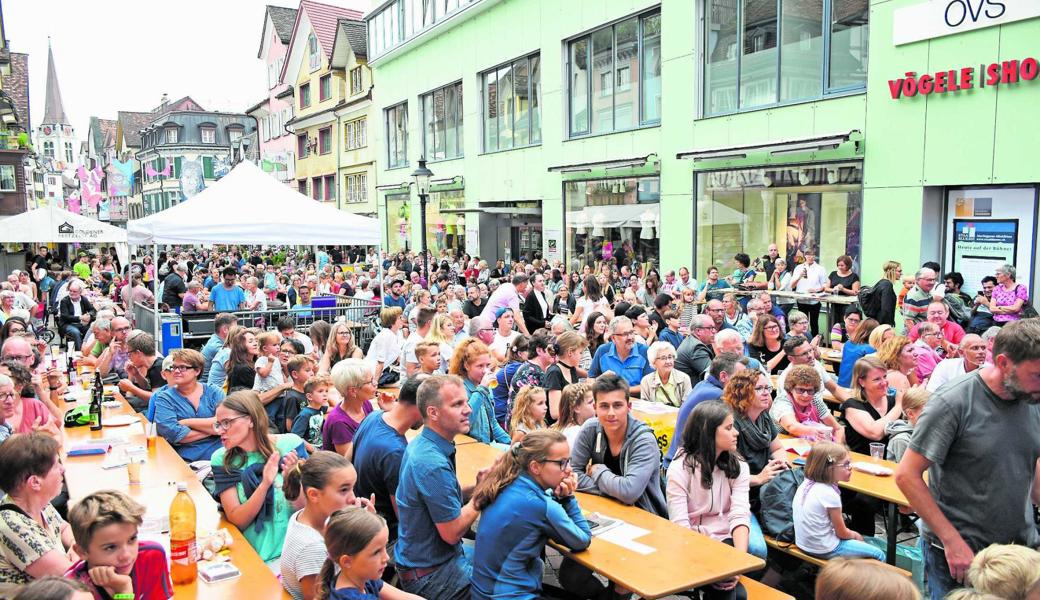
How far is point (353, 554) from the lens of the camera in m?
3.32

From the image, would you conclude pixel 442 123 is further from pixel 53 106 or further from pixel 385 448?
pixel 53 106

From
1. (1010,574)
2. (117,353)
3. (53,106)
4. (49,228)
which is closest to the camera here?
(1010,574)

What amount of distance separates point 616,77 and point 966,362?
13.3 metres

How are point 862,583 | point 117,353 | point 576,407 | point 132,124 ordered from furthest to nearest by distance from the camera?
point 132,124, point 117,353, point 576,407, point 862,583

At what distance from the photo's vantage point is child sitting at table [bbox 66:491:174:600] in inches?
126

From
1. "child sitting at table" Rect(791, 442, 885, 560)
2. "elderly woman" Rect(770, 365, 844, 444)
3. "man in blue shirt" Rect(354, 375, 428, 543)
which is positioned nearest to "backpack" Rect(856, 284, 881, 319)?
"elderly woman" Rect(770, 365, 844, 444)

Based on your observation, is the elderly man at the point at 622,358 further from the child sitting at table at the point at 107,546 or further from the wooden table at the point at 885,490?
the child sitting at table at the point at 107,546

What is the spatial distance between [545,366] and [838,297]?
7010mm

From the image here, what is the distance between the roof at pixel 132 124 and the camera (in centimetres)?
9131

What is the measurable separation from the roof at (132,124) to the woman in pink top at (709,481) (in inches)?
3889

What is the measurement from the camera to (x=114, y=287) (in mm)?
19797

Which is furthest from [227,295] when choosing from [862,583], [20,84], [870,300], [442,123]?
[20,84]

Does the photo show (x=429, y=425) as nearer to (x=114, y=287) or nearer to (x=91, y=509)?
(x=91, y=509)

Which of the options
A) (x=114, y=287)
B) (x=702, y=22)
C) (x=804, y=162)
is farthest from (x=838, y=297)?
(x=114, y=287)
